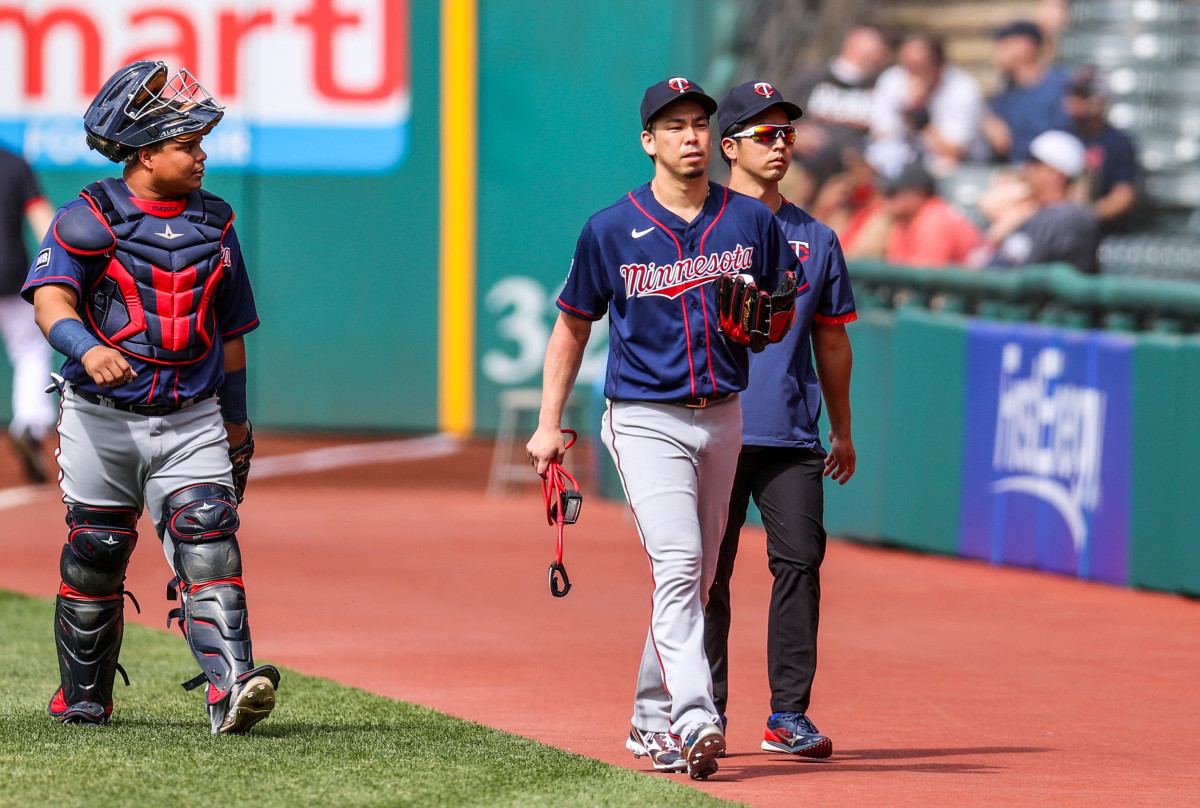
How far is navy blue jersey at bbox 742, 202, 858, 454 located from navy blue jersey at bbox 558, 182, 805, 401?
1.55 ft

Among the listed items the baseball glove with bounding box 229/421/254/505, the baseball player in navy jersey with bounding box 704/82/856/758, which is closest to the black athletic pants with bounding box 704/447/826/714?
the baseball player in navy jersey with bounding box 704/82/856/758

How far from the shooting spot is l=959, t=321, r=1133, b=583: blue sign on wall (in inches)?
360

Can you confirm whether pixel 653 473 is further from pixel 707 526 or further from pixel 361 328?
pixel 361 328

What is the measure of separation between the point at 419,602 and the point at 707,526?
369 centimetres

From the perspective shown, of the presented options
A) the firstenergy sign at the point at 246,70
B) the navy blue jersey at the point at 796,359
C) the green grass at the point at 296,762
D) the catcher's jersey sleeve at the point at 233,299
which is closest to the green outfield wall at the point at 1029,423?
the navy blue jersey at the point at 796,359

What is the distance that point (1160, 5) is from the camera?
16328mm

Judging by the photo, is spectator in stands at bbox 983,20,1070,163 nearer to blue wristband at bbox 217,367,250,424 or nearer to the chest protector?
blue wristband at bbox 217,367,250,424

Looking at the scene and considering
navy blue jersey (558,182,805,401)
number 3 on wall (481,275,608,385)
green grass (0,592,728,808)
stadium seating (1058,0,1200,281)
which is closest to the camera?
green grass (0,592,728,808)

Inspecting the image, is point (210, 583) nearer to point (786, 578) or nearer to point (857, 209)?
point (786, 578)

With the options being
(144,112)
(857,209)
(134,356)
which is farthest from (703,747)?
(857,209)

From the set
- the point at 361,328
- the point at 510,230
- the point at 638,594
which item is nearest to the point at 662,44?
→ the point at 510,230

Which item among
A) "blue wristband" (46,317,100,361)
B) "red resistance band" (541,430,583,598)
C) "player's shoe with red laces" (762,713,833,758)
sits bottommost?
"player's shoe with red laces" (762,713,833,758)

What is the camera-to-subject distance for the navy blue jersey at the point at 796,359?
18.2 feet

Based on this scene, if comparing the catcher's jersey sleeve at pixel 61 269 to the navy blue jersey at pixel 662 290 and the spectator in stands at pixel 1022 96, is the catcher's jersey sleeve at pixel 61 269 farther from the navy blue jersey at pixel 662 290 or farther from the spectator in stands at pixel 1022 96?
the spectator in stands at pixel 1022 96
